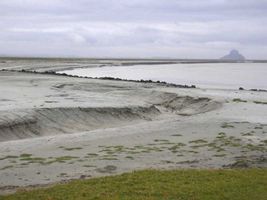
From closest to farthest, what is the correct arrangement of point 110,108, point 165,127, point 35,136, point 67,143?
1. point 67,143
2. point 35,136
3. point 165,127
4. point 110,108

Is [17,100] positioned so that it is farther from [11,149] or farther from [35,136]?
[11,149]

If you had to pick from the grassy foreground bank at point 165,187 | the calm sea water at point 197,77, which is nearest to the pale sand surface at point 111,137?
the grassy foreground bank at point 165,187

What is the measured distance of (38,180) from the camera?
573 inches

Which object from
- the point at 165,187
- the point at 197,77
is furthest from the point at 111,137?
the point at 197,77

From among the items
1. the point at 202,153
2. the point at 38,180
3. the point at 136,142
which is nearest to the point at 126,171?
the point at 38,180

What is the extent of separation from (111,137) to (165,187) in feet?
34.6


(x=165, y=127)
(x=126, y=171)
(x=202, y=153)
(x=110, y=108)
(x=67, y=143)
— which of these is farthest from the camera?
(x=110, y=108)

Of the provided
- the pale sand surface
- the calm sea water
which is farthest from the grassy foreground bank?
the calm sea water

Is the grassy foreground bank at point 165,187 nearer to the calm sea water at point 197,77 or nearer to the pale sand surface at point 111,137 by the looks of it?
the pale sand surface at point 111,137

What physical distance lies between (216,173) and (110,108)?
682 inches

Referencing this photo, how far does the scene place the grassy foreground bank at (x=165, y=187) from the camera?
39.3 feet

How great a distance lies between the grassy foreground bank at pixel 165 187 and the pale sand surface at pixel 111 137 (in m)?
1.57

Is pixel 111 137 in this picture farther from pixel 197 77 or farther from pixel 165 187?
pixel 197 77

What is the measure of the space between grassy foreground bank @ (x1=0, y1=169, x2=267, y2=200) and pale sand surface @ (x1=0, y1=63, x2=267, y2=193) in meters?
1.57
